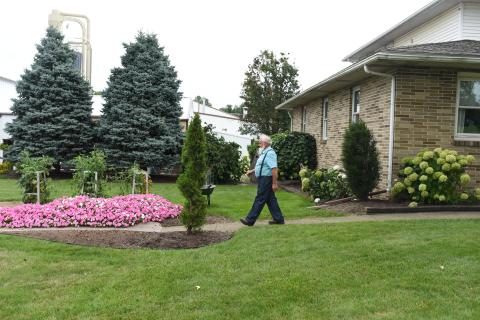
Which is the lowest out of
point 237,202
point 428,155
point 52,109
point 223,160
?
point 237,202

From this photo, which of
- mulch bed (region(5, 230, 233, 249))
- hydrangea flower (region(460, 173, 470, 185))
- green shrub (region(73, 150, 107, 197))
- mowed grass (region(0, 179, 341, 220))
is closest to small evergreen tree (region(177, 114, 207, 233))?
mulch bed (region(5, 230, 233, 249))

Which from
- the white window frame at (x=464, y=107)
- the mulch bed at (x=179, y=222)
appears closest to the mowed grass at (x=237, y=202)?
the mulch bed at (x=179, y=222)

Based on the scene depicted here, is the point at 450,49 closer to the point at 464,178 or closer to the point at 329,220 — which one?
the point at 464,178

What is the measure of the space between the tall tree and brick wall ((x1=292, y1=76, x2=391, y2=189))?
9.42 metres

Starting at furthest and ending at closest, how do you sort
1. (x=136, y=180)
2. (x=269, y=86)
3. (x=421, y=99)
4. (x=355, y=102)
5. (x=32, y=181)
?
(x=269, y=86), (x=355, y=102), (x=136, y=180), (x=421, y=99), (x=32, y=181)

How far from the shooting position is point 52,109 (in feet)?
68.8

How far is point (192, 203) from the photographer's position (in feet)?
25.2

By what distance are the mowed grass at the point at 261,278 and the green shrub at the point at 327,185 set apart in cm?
433

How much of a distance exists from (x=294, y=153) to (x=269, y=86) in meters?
14.4

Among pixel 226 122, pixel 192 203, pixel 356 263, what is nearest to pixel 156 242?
pixel 192 203

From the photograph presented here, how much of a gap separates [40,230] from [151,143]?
11.9 m

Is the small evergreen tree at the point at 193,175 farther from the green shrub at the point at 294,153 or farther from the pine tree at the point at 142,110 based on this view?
the pine tree at the point at 142,110

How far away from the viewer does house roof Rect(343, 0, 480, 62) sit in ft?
46.4

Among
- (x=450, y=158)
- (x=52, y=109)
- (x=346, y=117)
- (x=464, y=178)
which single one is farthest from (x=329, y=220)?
(x=52, y=109)
